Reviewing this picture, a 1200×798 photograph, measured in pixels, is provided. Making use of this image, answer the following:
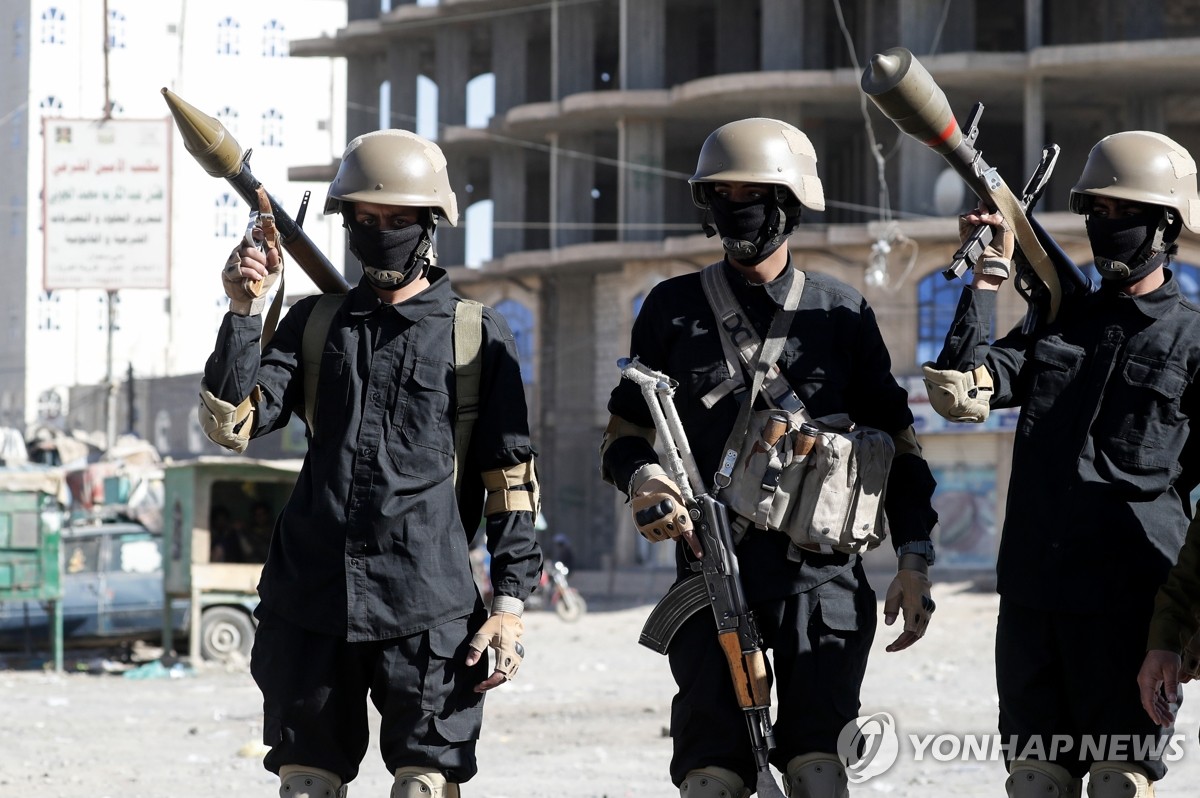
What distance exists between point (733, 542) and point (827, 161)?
34.4 meters

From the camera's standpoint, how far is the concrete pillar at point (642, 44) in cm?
3694

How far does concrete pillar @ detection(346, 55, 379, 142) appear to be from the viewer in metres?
45.4

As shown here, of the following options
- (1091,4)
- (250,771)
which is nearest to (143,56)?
(1091,4)

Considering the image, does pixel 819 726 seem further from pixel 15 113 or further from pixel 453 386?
pixel 15 113

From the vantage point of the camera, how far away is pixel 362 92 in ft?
150

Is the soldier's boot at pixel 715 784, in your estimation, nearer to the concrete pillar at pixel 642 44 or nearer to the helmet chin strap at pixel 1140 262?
the helmet chin strap at pixel 1140 262

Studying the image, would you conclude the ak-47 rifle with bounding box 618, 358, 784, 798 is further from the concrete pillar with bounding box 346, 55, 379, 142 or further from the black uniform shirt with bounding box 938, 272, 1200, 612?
the concrete pillar with bounding box 346, 55, 379, 142

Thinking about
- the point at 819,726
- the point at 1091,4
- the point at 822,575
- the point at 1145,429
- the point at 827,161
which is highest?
the point at 1091,4

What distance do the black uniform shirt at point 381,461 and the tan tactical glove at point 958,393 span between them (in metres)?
1.10

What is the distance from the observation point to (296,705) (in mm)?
4793

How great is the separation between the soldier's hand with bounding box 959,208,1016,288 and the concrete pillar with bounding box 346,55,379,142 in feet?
136

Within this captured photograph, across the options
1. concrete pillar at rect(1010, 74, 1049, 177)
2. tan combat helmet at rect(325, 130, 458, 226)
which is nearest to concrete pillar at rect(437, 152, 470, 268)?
concrete pillar at rect(1010, 74, 1049, 177)

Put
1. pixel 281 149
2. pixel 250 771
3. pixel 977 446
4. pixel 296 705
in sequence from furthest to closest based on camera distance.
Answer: pixel 281 149 < pixel 977 446 < pixel 250 771 < pixel 296 705

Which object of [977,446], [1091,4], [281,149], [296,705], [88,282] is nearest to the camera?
[296,705]
